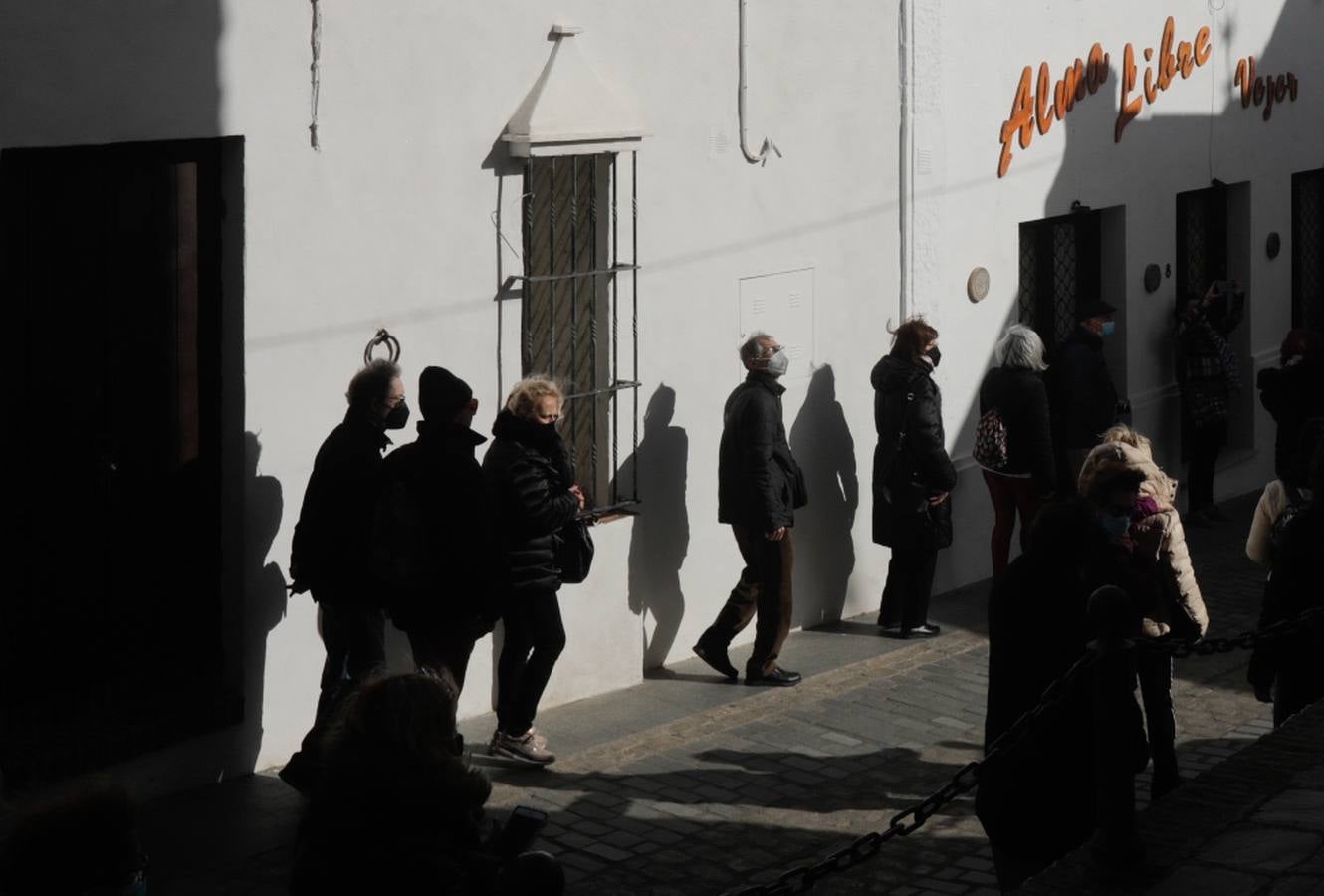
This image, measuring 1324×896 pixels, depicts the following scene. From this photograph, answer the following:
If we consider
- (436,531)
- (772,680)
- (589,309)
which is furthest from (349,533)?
(772,680)

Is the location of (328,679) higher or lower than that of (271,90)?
lower

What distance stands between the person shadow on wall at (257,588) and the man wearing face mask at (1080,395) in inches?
244

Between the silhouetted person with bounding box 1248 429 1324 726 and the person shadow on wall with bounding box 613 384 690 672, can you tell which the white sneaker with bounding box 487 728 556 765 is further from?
the silhouetted person with bounding box 1248 429 1324 726

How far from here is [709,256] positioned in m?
10.7

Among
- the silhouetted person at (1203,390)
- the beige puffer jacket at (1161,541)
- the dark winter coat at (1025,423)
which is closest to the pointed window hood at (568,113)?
the beige puffer jacket at (1161,541)

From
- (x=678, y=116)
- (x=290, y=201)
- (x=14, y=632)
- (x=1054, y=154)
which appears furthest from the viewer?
(x=1054, y=154)

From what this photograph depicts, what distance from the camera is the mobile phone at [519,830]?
13.4ft

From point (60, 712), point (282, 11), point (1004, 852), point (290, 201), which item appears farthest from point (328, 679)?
point (1004, 852)

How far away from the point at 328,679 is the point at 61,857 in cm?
455

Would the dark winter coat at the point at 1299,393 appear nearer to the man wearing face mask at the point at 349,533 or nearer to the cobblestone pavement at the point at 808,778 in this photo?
the cobblestone pavement at the point at 808,778

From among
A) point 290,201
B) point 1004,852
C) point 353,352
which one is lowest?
point 1004,852

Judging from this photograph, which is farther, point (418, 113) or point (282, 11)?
point (418, 113)

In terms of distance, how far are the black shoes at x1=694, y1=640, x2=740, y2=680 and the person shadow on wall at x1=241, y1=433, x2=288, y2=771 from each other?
256cm

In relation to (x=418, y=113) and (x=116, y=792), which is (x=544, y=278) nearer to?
(x=418, y=113)
